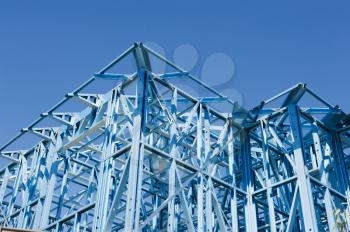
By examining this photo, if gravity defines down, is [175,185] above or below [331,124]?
below

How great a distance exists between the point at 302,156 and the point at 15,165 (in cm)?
1367

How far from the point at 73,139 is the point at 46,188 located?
217 centimetres

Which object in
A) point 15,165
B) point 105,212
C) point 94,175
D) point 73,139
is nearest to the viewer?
point 105,212

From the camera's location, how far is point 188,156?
1656cm

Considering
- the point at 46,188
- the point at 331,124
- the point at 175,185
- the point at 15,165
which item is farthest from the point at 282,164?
the point at 15,165

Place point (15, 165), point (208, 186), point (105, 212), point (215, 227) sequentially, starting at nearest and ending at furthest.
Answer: point (105, 212), point (208, 186), point (215, 227), point (15, 165)

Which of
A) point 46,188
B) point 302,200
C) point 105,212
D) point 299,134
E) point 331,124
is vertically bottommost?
point 105,212

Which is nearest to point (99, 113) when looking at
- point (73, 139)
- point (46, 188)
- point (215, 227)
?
point (73, 139)

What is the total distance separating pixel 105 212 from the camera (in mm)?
12625

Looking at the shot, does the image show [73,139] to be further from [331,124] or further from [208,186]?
[331,124]

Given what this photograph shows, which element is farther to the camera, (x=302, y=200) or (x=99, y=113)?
(x=99, y=113)

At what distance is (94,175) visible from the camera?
19.8 meters

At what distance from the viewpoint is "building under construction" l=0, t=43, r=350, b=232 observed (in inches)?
538

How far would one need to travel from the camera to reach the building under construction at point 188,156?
13.7 m
